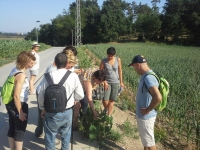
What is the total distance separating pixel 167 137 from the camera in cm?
446

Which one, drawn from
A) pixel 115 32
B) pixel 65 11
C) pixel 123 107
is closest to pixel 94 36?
pixel 115 32

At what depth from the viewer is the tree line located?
5178 cm

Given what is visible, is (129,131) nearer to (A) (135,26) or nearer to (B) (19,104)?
(B) (19,104)

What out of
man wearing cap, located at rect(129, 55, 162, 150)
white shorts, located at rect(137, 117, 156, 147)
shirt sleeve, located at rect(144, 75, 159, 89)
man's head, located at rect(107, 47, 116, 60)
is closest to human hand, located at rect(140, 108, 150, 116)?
man wearing cap, located at rect(129, 55, 162, 150)

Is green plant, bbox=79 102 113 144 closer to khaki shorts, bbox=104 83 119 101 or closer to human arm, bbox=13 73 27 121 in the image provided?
khaki shorts, bbox=104 83 119 101

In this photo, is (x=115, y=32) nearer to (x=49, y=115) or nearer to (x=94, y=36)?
(x=94, y=36)

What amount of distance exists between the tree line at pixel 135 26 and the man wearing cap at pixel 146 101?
51035 millimetres

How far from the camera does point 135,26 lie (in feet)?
211

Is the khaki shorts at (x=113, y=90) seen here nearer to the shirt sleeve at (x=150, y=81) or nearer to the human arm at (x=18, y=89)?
the shirt sleeve at (x=150, y=81)

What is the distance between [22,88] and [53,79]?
0.63m

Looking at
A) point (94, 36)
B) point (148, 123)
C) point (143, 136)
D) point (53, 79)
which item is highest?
point (94, 36)

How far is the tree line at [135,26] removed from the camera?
51781mm

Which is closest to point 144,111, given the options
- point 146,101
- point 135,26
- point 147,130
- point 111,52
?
point 146,101

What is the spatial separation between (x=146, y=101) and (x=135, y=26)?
63.6 meters
